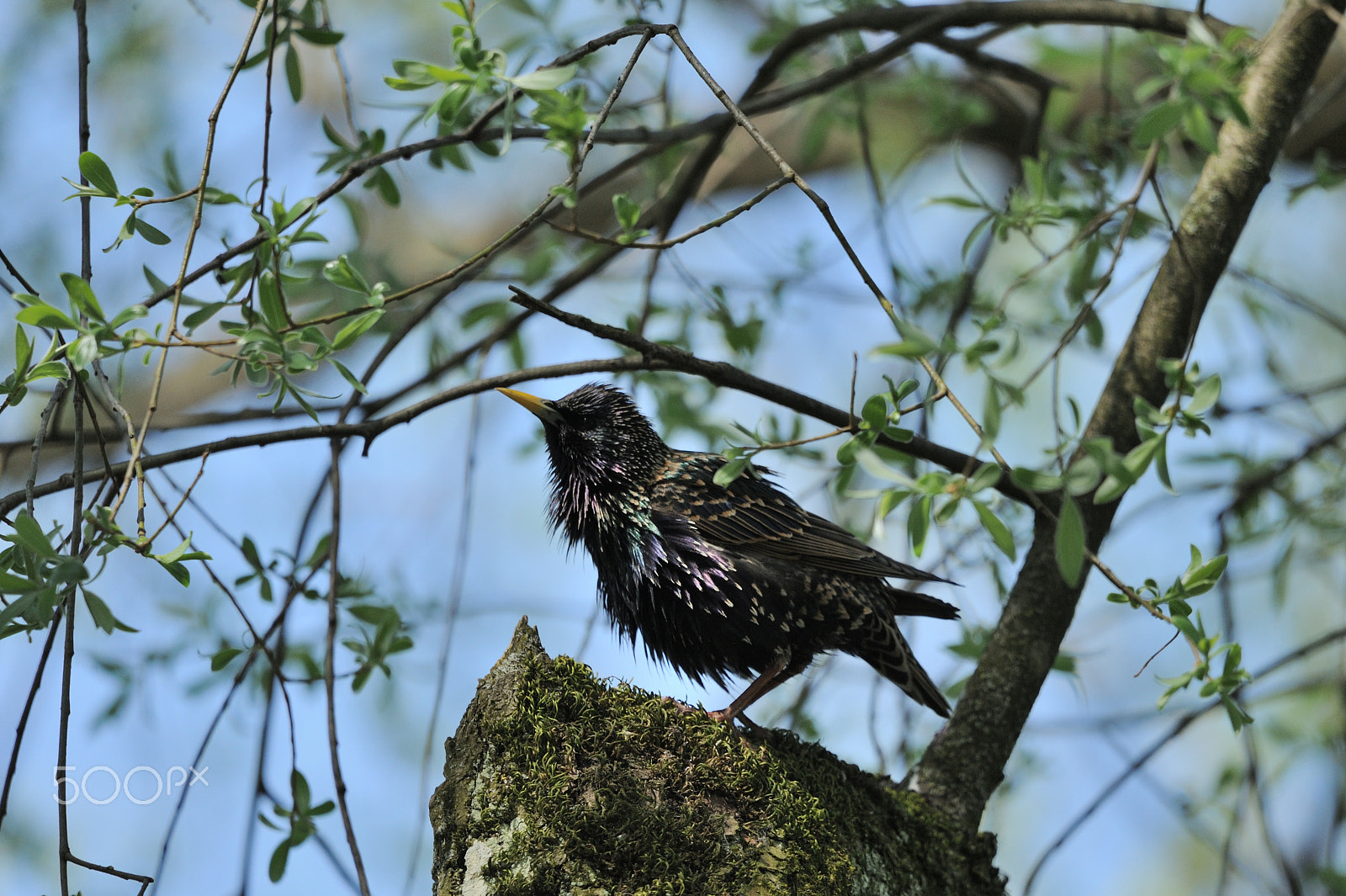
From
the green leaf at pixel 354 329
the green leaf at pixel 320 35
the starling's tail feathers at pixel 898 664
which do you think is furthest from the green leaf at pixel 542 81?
the starling's tail feathers at pixel 898 664

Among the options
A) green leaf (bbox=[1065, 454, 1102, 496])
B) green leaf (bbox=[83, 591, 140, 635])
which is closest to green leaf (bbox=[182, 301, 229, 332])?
green leaf (bbox=[83, 591, 140, 635])

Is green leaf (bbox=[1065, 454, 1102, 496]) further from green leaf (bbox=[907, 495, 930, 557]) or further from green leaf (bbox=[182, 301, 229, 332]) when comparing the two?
green leaf (bbox=[182, 301, 229, 332])

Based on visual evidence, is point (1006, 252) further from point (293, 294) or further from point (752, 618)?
point (752, 618)

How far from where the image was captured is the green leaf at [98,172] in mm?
2346

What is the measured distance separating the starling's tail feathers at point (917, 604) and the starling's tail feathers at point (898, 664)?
0.44 feet

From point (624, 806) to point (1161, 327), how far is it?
254 centimetres

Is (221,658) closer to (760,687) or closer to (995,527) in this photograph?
(760,687)

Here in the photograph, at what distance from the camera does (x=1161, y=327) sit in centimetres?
378

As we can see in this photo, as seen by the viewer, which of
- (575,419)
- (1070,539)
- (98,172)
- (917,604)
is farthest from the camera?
(575,419)

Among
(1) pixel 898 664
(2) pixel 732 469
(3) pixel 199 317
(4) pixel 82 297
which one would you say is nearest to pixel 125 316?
(4) pixel 82 297

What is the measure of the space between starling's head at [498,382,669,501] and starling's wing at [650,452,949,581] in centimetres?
13

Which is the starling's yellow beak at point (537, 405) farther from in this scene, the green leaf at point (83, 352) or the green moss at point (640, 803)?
the green leaf at point (83, 352)

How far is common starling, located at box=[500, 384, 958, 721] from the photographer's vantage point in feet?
11.7

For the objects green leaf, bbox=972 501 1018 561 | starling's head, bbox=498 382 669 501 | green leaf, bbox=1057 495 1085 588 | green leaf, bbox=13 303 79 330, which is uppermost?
starling's head, bbox=498 382 669 501
